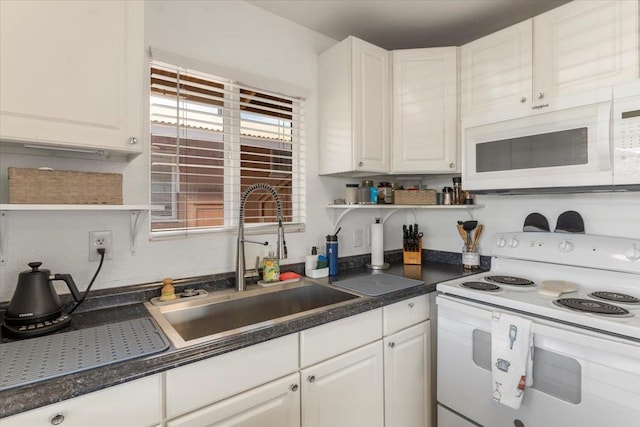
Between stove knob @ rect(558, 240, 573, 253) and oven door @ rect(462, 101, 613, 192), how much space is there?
37 centimetres

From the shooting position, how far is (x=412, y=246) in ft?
7.68

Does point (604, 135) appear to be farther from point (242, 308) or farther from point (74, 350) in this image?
point (74, 350)

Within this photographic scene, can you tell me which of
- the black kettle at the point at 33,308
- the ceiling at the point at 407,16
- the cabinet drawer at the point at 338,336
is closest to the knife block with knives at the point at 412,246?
the cabinet drawer at the point at 338,336

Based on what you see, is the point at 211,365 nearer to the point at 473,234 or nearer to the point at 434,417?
the point at 434,417

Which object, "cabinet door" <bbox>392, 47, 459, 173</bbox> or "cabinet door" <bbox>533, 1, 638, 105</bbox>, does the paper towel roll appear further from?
"cabinet door" <bbox>533, 1, 638, 105</bbox>

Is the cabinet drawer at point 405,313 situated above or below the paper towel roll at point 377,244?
below

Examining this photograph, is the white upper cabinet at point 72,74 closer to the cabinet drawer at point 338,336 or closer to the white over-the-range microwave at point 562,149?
the cabinet drawer at point 338,336

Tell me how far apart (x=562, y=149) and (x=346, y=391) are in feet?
4.75

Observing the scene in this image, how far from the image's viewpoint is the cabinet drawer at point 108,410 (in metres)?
0.78

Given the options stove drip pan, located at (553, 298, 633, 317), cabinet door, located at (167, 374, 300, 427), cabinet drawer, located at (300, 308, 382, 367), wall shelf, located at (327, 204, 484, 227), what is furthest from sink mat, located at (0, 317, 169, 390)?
stove drip pan, located at (553, 298, 633, 317)

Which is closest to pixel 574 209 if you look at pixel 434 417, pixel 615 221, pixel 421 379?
pixel 615 221

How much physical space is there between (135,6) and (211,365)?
1.23m

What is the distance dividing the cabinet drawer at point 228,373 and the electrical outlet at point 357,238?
1.14 m

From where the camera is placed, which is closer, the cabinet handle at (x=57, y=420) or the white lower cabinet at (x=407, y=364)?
the cabinet handle at (x=57, y=420)
